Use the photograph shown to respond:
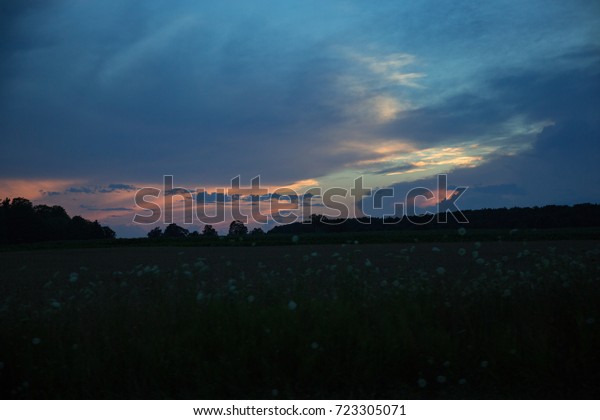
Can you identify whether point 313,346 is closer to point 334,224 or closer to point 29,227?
point 334,224

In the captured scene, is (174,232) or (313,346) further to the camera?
(174,232)

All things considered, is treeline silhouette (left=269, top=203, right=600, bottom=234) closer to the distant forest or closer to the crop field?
the distant forest

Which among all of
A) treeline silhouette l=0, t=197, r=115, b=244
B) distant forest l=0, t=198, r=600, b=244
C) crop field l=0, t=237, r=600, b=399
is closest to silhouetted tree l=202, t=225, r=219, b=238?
distant forest l=0, t=198, r=600, b=244

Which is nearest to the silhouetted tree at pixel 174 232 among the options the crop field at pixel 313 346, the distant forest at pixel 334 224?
the distant forest at pixel 334 224

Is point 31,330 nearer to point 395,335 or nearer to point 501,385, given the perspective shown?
point 395,335

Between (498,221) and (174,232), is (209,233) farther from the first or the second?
(498,221)

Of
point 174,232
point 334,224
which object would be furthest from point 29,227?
point 334,224

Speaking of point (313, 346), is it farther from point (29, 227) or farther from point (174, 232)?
point (29, 227)

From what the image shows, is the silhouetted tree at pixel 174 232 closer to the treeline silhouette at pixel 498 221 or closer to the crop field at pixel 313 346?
the treeline silhouette at pixel 498 221

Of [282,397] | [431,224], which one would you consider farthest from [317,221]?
[282,397]

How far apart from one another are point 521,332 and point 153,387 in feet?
14.7

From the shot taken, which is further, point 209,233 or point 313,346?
point 209,233

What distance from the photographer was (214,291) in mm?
7867

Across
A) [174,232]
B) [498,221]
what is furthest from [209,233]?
[498,221]
